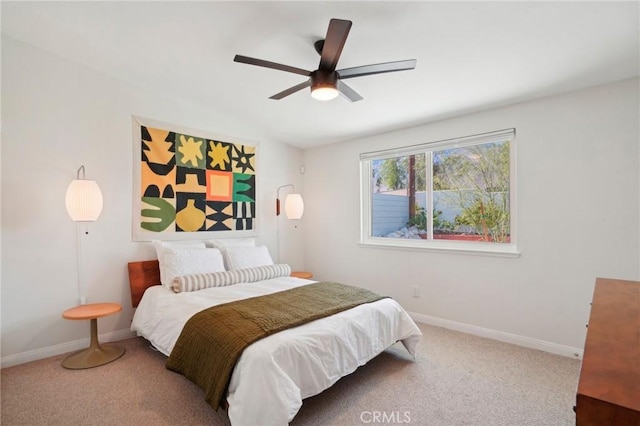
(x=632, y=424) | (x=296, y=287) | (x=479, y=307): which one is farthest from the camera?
(x=479, y=307)

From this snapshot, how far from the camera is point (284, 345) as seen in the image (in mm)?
1807

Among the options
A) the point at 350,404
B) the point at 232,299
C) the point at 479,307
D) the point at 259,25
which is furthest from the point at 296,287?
the point at 259,25

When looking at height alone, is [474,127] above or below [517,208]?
above

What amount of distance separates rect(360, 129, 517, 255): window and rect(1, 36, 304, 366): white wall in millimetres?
2698

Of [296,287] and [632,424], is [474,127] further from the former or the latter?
[632,424]

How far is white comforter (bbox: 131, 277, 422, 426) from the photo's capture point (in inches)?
64.0

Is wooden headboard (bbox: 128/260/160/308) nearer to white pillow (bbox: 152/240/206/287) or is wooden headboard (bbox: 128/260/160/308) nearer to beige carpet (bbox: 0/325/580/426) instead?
white pillow (bbox: 152/240/206/287)

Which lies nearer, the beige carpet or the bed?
the bed

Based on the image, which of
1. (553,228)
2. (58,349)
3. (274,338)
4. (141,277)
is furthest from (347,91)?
(58,349)

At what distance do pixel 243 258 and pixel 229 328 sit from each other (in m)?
1.64

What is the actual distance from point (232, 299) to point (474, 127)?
9.48 feet

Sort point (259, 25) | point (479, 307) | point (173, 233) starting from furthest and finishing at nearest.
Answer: point (173, 233), point (479, 307), point (259, 25)

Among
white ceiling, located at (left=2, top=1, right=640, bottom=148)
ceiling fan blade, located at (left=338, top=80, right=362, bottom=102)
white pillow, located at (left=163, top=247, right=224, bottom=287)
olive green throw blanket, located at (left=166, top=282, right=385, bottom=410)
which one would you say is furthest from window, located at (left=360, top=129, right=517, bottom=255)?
white pillow, located at (left=163, top=247, right=224, bottom=287)

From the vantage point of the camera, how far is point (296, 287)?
9.79 feet
